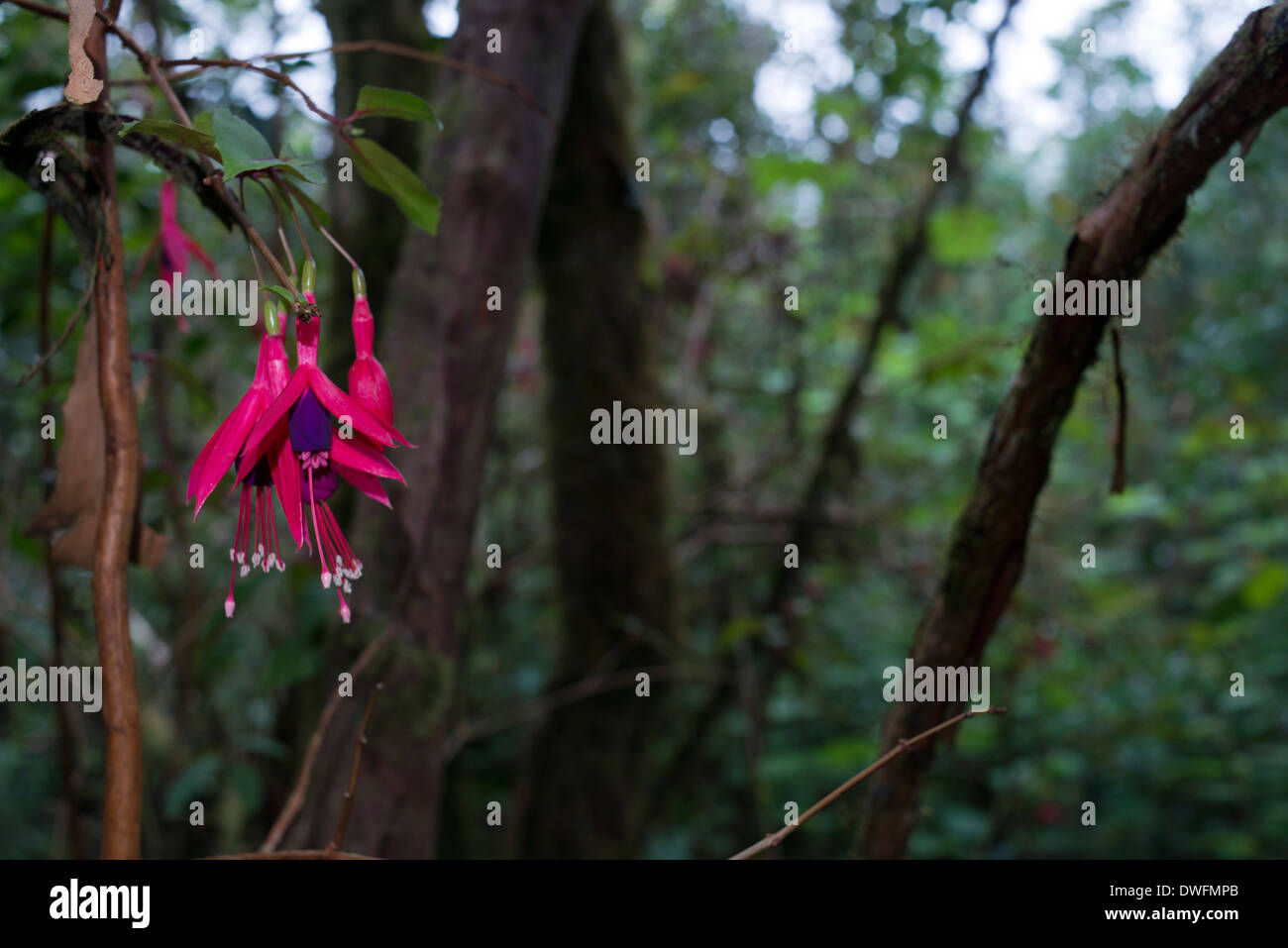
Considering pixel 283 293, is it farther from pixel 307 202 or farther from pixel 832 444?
pixel 832 444

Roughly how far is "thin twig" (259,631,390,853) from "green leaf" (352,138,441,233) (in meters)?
0.48

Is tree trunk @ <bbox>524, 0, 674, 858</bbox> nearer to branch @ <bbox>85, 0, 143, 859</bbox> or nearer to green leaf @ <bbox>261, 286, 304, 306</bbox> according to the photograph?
branch @ <bbox>85, 0, 143, 859</bbox>

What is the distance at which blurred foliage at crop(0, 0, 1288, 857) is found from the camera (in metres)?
2.70

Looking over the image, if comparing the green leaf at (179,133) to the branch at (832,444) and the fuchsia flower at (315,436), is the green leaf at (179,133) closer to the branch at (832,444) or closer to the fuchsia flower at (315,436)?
the fuchsia flower at (315,436)

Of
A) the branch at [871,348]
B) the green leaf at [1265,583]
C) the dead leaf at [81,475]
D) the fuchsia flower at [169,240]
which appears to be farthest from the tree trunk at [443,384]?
the green leaf at [1265,583]

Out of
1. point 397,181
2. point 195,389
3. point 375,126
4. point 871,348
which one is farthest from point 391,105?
point 871,348

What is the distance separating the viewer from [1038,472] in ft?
2.98

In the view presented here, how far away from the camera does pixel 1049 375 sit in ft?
2.89

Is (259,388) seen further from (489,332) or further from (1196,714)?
(1196,714)

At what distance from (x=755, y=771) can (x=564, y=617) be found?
746 mm

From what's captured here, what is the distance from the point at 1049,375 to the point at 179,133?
746 mm

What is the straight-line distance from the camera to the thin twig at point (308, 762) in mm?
821

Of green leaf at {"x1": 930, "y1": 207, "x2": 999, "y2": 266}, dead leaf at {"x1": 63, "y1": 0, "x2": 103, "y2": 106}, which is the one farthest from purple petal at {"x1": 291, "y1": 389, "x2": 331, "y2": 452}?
green leaf at {"x1": 930, "y1": 207, "x2": 999, "y2": 266}
